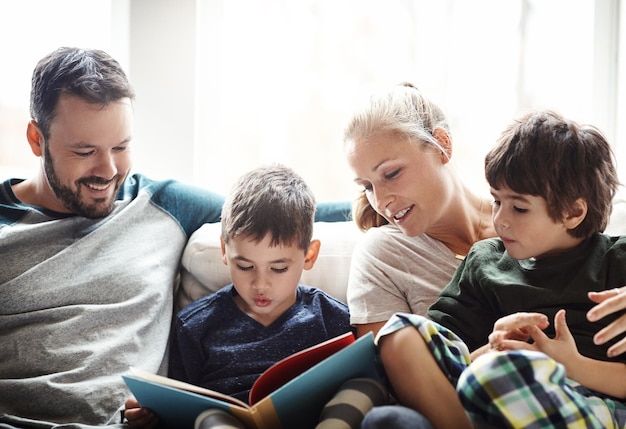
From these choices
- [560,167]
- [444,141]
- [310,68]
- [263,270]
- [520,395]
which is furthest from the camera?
[310,68]

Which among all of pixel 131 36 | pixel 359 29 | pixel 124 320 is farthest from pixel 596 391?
pixel 131 36

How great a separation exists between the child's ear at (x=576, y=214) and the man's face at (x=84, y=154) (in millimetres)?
1010

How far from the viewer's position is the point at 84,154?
1.71m

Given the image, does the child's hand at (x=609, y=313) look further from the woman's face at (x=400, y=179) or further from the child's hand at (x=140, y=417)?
the child's hand at (x=140, y=417)

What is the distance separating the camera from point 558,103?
2.42 m

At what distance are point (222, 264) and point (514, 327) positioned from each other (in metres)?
0.79

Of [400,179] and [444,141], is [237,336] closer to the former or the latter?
[400,179]

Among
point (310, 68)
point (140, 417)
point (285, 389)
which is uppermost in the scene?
point (310, 68)

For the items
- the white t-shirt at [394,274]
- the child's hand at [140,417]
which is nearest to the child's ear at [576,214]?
the white t-shirt at [394,274]

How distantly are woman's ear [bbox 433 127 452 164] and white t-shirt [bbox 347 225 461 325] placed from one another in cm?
19

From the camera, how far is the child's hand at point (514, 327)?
1.21m

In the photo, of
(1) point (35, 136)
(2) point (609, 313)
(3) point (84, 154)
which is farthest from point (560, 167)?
(1) point (35, 136)

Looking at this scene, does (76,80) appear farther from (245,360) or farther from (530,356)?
(530,356)

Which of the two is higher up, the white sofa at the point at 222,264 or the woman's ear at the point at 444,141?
the woman's ear at the point at 444,141
